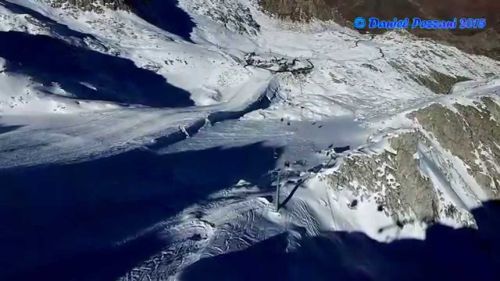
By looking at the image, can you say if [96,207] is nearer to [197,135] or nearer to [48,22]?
[197,135]

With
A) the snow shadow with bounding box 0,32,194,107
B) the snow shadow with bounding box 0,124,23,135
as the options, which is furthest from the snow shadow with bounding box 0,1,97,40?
the snow shadow with bounding box 0,124,23,135

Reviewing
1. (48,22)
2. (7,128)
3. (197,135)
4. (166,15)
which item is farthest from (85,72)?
(166,15)

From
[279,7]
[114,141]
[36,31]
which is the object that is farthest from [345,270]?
[279,7]

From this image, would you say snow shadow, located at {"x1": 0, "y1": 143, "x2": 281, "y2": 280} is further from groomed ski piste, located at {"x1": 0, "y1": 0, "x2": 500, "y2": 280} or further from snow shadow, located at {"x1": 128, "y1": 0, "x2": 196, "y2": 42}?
snow shadow, located at {"x1": 128, "y1": 0, "x2": 196, "y2": 42}

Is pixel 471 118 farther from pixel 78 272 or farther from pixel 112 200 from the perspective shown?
pixel 78 272

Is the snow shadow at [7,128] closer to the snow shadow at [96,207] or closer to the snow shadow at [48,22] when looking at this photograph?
the snow shadow at [96,207]

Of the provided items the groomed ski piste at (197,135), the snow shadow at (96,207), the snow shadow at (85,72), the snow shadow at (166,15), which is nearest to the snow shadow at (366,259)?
the groomed ski piste at (197,135)
